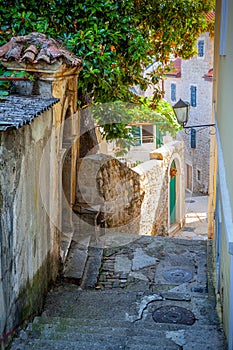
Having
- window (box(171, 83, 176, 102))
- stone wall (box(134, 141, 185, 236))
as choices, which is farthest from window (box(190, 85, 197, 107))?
stone wall (box(134, 141, 185, 236))

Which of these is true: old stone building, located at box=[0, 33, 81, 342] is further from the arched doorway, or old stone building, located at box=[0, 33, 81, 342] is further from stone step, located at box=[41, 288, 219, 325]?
the arched doorway

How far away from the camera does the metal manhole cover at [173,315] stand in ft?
27.5

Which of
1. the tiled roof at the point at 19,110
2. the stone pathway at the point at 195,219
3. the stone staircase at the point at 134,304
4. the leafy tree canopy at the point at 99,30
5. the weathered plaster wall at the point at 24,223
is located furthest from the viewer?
the stone pathway at the point at 195,219

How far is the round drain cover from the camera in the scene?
10.4 m

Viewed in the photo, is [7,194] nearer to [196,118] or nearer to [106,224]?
[106,224]

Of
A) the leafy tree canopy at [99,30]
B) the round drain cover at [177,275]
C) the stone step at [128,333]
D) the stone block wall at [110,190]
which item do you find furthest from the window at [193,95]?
the stone step at [128,333]

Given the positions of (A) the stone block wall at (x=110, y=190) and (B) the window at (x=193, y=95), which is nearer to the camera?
(A) the stone block wall at (x=110, y=190)

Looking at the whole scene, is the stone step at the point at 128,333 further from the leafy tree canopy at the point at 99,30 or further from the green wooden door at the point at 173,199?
the green wooden door at the point at 173,199

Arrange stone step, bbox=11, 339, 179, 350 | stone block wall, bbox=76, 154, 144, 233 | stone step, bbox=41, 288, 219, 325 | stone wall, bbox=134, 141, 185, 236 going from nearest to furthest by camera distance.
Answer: stone step, bbox=11, 339, 179, 350
stone step, bbox=41, 288, 219, 325
stone block wall, bbox=76, 154, 144, 233
stone wall, bbox=134, 141, 185, 236

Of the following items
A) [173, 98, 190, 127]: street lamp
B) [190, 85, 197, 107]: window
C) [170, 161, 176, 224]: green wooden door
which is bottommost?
[170, 161, 176, 224]: green wooden door

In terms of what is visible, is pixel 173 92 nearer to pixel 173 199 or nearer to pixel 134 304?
pixel 173 199

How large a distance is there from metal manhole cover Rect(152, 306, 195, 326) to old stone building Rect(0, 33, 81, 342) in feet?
5.91

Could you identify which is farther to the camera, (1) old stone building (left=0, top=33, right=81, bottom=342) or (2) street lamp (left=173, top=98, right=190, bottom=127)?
(2) street lamp (left=173, top=98, right=190, bottom=127)

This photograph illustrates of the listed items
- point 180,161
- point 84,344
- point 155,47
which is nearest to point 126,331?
point 84,344
